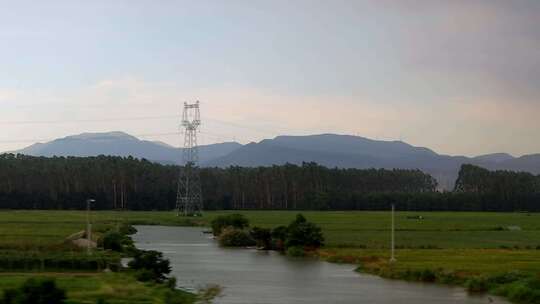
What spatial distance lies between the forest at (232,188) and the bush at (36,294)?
260 feet

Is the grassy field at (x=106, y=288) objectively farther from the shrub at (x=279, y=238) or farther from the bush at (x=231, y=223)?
the bush at (x=231, y=223)

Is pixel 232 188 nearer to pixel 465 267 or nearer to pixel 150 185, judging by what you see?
pixel 150 185

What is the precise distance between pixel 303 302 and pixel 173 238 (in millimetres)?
31499

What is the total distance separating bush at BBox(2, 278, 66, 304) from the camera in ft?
72.9

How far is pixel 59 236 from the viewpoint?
50.3m

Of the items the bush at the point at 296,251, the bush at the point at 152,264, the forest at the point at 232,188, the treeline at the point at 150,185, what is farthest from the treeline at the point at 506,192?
the bush at the point at 152,264

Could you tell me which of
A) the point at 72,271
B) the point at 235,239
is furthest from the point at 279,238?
the point at 72,271

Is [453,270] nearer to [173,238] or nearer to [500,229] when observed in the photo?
[173,238]

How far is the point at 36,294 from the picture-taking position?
2239 centimetres

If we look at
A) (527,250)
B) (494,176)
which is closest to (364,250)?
(527,250)

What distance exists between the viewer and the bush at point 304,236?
50.1 m

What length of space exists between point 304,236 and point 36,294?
94.9ft

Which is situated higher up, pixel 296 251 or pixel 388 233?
pixel 388 233

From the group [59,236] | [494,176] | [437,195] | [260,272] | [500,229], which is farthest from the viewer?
[494,176]
